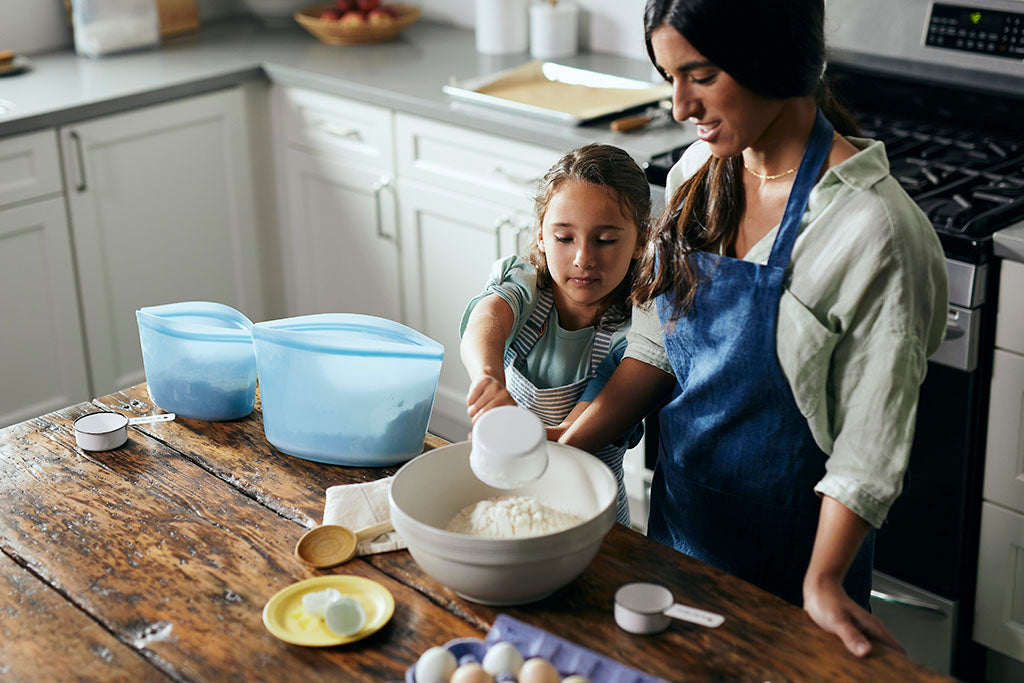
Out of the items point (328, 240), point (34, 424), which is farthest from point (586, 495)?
point (328, 240)

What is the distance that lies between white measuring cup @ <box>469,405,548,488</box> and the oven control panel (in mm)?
1658

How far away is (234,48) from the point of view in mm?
3404

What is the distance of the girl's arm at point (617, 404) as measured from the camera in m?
1.50

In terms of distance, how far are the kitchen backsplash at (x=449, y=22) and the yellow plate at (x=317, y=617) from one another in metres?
2.18

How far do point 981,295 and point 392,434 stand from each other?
3.42ft

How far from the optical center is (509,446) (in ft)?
4.12

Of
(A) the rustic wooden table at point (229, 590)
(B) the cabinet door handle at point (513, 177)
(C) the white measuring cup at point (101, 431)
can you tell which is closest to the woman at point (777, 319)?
(A) the rustic wooden table at point (229, 590)

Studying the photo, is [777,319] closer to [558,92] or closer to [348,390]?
[348,390]

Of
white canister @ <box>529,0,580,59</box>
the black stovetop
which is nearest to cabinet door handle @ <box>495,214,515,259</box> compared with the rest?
the black stovetop

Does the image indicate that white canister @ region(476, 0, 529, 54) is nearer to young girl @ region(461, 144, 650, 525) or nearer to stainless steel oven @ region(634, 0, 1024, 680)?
stainless steel oven @ region(634, 0, 1024, 680)

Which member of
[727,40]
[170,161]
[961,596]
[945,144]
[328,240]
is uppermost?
[727,40]

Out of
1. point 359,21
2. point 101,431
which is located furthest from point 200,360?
point 359,21

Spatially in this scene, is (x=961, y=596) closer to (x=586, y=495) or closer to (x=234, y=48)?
(x=586, y=495)

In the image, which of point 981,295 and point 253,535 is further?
point 981,295
